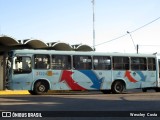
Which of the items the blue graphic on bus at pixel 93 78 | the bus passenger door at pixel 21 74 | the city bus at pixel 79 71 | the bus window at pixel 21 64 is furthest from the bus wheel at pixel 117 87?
the bus window at pixel 21 64

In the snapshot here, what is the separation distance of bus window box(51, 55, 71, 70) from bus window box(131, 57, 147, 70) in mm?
4801

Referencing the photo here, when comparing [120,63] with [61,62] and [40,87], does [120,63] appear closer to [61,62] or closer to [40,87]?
[61,62]

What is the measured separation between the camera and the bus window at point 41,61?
2423cm

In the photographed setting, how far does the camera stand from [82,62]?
84.7 ft

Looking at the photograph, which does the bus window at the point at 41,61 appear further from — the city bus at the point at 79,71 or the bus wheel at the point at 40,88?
the bus wheel at the point at 40,88

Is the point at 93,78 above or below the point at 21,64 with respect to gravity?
below

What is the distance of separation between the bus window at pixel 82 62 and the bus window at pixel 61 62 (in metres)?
0.42

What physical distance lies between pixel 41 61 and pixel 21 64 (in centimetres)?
129

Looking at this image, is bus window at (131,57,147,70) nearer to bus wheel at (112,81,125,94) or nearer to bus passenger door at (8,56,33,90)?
bus wheel at (112,81,125,94)

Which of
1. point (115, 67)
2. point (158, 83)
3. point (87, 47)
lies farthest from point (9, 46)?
point (158, 83)

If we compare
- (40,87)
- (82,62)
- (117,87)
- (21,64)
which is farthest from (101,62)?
(21,64)

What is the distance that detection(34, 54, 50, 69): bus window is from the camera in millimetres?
24234

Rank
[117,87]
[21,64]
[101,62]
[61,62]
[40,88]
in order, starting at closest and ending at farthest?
[21,64], [40,88], [61,62], [101,62], [117,87]

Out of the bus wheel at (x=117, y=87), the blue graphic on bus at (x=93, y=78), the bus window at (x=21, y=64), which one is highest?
the bus window at (x=21, y=64)
